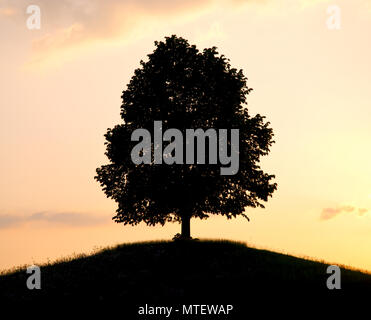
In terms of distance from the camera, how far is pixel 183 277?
1108 inches

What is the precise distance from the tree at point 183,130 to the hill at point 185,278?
107 inches

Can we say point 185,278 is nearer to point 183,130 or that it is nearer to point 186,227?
point 186,227

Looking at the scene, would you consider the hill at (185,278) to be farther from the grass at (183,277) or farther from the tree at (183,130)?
the tree at (183,130)

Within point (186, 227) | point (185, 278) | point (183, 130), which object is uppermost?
point (183, 130)

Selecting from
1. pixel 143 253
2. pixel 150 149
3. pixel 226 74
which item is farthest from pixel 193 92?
pixel 143 253

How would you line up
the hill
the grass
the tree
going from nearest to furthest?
the hill, the grass, the tree

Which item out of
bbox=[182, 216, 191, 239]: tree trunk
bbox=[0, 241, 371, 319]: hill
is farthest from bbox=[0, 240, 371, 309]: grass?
bbox=[182, 216, 191, 239]: tree trunk

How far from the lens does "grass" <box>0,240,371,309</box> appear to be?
81.8 ft

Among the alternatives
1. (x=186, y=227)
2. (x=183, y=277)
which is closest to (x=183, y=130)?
(x=186, y=227)

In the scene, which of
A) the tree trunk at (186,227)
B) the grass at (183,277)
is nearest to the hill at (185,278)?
the grass at (183,277)

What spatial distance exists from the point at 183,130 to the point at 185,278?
10.8 meters

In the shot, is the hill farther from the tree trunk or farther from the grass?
the tree trunk
